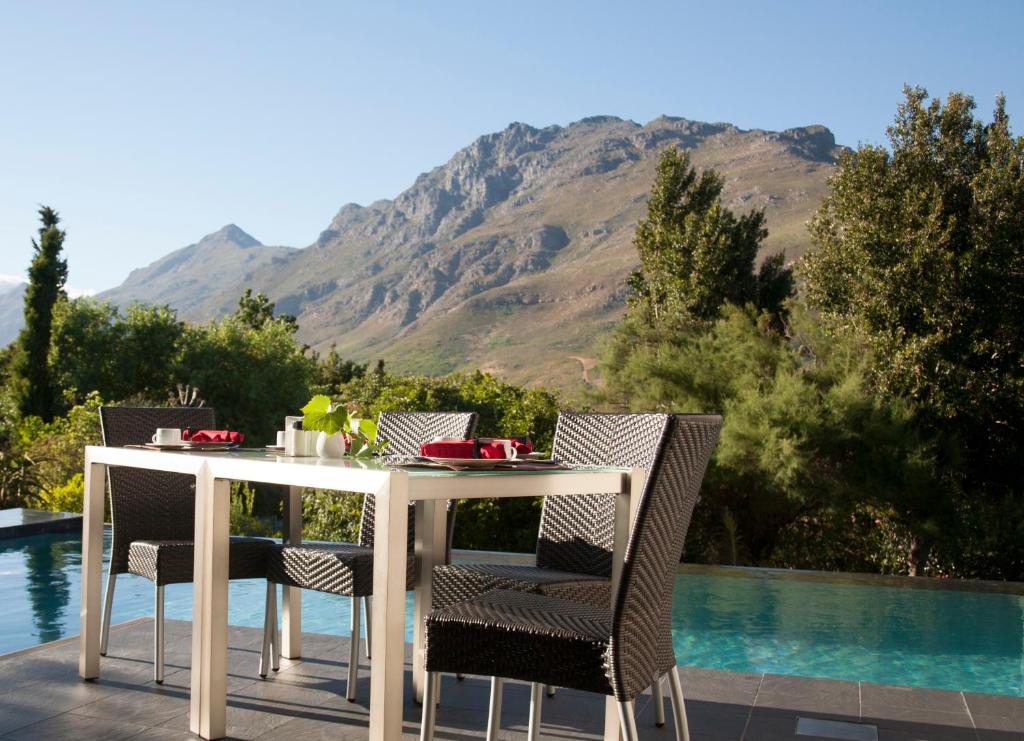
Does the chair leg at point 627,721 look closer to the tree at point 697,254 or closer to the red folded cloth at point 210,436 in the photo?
the red folded cloth at point 210,436

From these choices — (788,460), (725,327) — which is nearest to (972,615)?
(788,460)

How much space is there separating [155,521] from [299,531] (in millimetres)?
555

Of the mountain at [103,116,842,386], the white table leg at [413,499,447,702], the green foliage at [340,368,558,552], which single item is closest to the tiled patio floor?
the white table leg at [413,499,447,702]

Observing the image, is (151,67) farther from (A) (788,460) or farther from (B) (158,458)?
(B) (158,458)

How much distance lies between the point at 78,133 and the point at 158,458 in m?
51.9

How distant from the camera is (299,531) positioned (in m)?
3.94

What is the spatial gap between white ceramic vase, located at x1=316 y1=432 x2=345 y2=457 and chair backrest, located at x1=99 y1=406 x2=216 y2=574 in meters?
1.03

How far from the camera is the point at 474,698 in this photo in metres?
3.39

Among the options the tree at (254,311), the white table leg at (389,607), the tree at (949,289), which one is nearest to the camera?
the white table leg at (389,607)

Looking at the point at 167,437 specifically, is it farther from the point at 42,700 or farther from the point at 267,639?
the point at 42,700

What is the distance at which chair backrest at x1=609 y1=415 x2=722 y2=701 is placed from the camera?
7.08 feet

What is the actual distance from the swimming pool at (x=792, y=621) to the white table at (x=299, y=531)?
1148mm

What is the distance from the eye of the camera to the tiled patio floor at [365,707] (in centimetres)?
300

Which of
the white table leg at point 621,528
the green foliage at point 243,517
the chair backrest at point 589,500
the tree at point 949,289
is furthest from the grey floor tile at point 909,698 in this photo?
the tree at point 949,289
